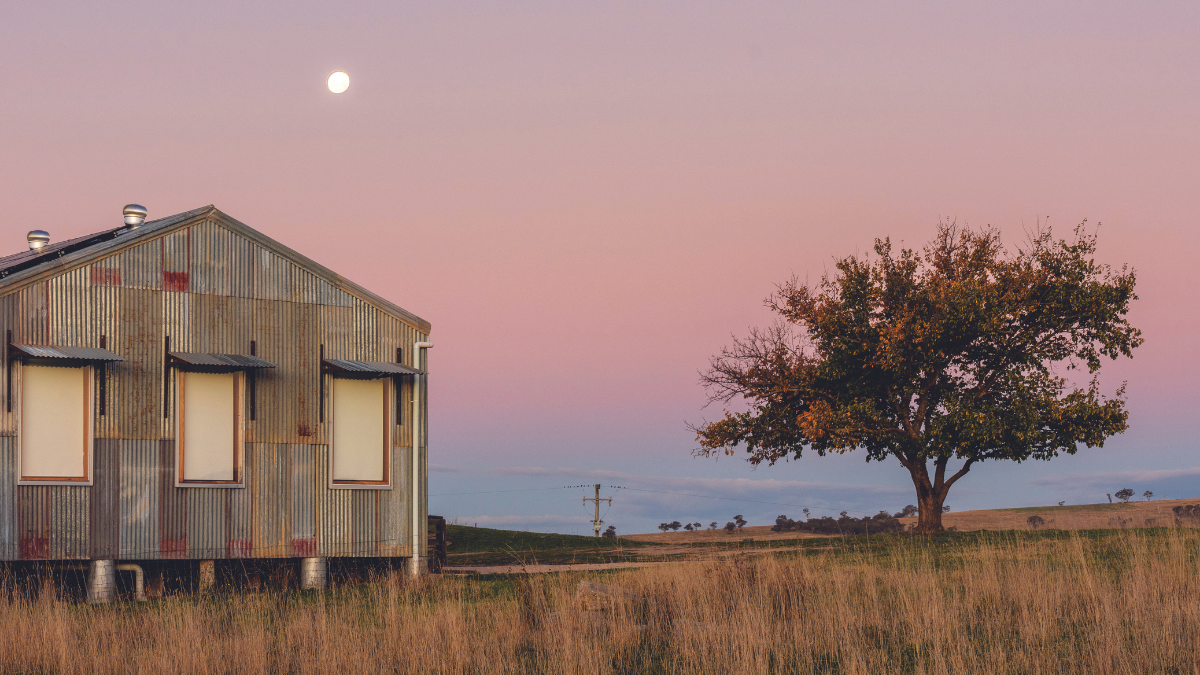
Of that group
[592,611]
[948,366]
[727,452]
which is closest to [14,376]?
[592,611]

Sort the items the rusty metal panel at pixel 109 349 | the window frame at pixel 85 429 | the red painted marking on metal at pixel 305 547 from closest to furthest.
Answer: the window frame at pixel 85 429
the rusty metal panel at pixel 109 349
the red painted marking on metal at pixel 305 547

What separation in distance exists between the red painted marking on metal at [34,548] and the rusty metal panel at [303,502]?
3.80 m

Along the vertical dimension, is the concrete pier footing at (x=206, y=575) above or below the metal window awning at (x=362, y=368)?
below

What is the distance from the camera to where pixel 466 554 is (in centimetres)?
3114

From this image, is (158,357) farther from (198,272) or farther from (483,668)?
(483,668)

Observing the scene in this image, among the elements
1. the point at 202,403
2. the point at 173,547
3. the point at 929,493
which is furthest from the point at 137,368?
the point at 929,493

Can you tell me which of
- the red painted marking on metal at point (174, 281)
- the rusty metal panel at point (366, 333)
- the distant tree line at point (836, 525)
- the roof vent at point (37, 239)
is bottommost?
the distant tree line at point (836, 525)

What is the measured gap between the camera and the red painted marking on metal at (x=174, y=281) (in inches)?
738

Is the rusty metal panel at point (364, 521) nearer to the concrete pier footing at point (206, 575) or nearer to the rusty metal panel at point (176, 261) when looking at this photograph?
the concrete pier footing at point (206, 575)

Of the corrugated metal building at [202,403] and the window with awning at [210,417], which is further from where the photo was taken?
the window with awning at [210,417]

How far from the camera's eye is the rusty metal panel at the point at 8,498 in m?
17.1

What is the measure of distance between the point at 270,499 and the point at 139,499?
2087mm

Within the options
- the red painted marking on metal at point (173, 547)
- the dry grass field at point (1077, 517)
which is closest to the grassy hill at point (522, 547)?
the red painted marking on metal at point (173, 547)

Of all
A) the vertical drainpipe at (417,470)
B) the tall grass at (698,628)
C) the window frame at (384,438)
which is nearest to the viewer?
the tall grass at (698,628)
